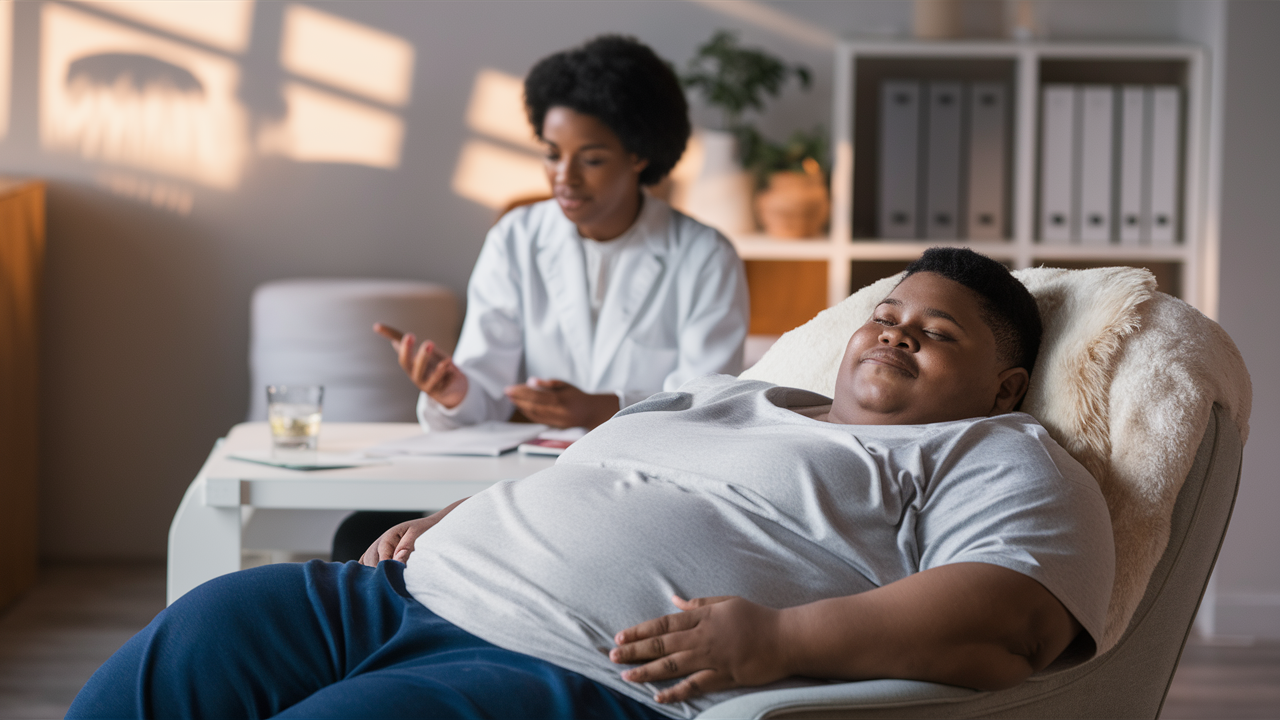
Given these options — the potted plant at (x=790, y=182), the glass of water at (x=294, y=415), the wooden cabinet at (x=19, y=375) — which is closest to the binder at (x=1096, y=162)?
the potted plant at (x=790, y=182)

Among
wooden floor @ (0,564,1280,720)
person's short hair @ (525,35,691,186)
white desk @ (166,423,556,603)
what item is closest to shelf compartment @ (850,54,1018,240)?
person's short hair @ (525,35,691,186)

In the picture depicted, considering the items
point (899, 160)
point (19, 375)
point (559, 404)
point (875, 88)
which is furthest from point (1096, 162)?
point (19, 375)

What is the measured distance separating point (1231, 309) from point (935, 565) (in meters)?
1.94

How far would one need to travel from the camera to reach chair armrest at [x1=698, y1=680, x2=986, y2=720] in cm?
89

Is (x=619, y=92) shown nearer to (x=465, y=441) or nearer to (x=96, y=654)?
(x=465, y=441)

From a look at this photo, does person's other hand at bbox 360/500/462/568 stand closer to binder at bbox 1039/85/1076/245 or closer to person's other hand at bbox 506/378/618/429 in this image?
person's other hand at bbox 506/378/618/429

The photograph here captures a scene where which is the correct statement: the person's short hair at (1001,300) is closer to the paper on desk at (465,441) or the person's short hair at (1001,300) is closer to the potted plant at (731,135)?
the paper on desk at (465,441)

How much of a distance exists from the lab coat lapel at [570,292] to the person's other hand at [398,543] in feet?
2.83

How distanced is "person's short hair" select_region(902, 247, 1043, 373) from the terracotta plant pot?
1477 millimetres

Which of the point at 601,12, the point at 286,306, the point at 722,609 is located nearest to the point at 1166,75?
the point at 601,12

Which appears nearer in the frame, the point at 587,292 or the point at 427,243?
the point at 587,292

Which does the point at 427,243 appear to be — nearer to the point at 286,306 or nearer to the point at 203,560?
the point at 286,306

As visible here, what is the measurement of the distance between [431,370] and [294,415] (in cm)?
32

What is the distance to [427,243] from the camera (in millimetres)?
2963
